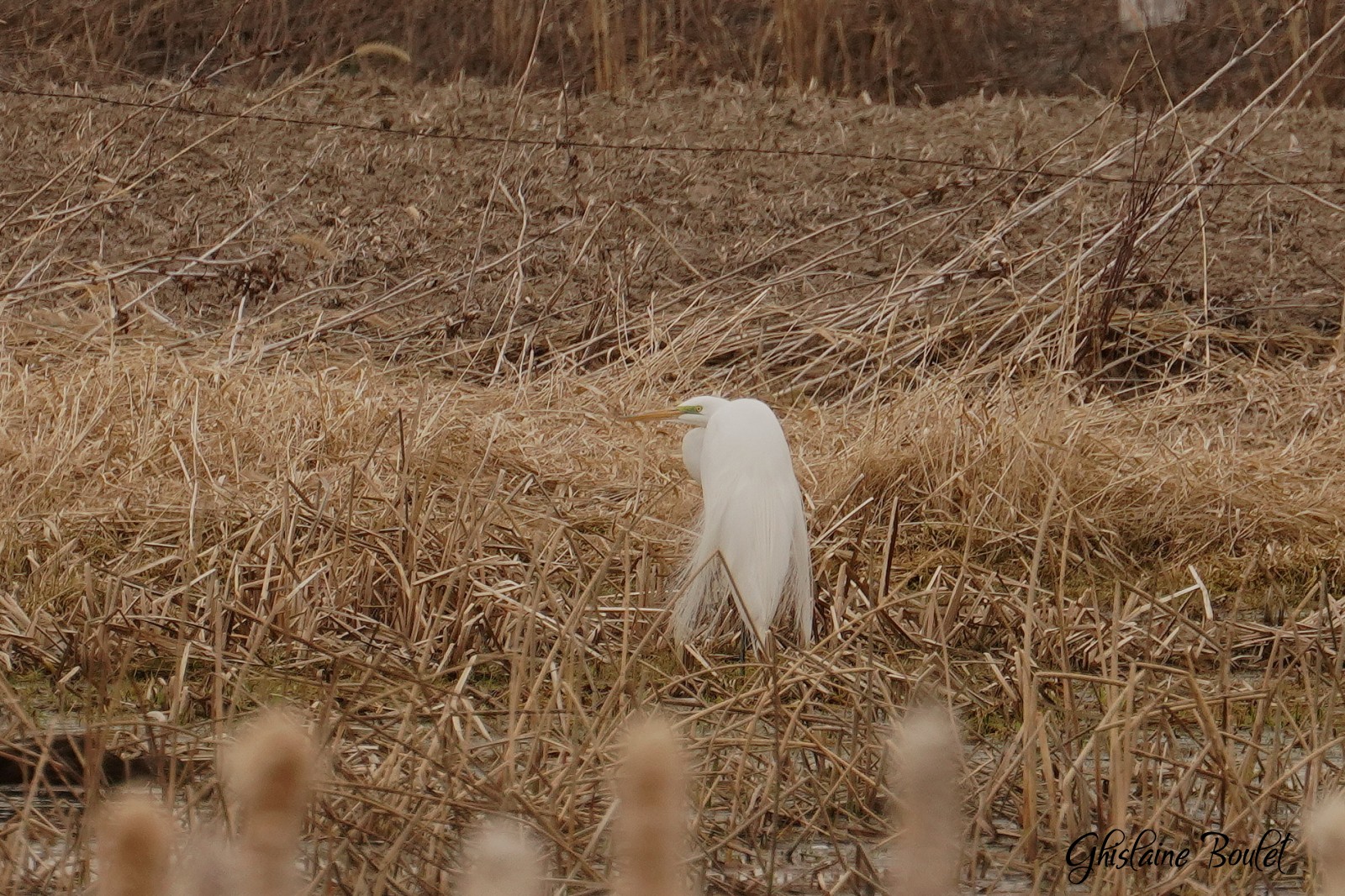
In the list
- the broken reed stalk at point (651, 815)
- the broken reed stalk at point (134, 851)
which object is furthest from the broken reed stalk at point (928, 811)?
the broken reed stalk at point (134, 851)

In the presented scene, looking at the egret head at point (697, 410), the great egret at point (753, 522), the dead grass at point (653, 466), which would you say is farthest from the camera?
the egret head at point (697, 410)

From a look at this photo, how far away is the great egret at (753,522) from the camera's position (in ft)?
9.23

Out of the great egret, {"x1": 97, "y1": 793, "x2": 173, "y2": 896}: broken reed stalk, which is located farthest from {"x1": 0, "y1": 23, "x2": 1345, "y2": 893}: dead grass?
{"x1": 97, "y1": 793, "x2": 173, "y2": 896}: broken reed stalk

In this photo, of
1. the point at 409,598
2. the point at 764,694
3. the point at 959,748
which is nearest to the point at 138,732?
the point at 409,598

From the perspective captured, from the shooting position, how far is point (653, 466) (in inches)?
159

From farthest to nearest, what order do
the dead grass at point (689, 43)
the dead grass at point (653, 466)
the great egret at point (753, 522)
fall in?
the dead grass at point (689, 43) → the great egret at point (753, 522) → the dead grass at point (653, 466)

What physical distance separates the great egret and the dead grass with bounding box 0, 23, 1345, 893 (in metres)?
0.11

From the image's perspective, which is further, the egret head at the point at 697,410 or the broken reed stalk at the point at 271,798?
the egret head at the point at 697,410

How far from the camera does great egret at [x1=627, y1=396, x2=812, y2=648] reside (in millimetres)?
2814

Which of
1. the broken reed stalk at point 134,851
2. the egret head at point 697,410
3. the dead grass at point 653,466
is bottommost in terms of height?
the dead grass at point 653,466

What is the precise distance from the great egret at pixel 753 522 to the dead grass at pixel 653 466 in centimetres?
11

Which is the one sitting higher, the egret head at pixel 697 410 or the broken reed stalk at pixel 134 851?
the broken reed stalk at pixel 134 851

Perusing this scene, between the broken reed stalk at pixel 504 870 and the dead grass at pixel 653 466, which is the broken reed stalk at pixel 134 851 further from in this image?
the dead grass at pixel 653 466

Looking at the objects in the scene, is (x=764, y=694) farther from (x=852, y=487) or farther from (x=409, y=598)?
(x=852, y=487)
